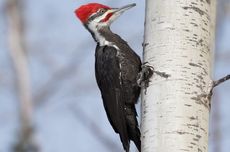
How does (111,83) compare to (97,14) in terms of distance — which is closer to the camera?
(111,83)

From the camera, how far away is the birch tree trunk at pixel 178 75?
3.52 m

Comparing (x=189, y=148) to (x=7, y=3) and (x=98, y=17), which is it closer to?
(x=98, y=17)

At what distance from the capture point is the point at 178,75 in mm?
3711

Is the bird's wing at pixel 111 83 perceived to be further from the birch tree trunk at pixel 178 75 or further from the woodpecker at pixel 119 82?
the birch tree trunk at pixel 178 75

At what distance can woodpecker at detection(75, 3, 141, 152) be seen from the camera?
487cm

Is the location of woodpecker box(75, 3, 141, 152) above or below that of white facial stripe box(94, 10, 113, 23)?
below

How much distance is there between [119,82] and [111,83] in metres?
0.06

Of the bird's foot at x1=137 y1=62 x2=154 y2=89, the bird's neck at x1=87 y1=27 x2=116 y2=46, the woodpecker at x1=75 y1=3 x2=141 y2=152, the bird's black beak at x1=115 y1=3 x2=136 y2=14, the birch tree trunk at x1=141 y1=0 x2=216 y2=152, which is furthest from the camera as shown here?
the bird's black beak at x1=115 y1=3 x2=136 y2=14

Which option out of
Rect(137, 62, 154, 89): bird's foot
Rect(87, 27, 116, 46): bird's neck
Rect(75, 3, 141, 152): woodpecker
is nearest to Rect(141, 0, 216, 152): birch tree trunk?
Rect(137, 62, 154, 89): bird's foot

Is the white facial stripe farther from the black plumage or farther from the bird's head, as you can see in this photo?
the black plumage

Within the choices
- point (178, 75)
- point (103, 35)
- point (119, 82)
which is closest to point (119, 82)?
point (119, 82)

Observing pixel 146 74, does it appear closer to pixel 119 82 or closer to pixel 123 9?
pixel 119 82

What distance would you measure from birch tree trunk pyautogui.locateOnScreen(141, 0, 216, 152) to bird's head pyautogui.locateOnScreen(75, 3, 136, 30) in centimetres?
141

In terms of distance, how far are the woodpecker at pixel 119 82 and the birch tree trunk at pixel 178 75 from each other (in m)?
1.01
